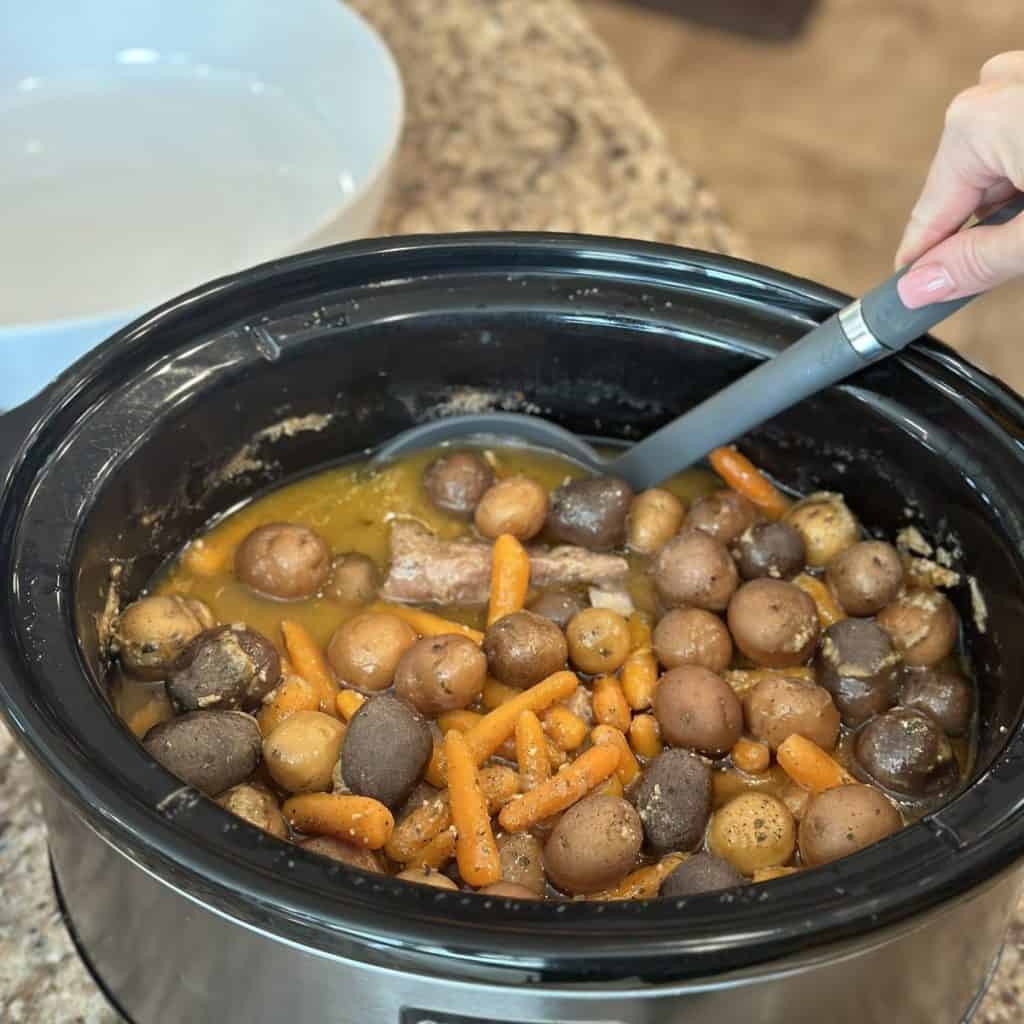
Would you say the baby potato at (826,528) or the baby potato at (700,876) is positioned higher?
the baby potato at (826,528)

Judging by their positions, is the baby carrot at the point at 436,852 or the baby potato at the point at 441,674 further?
the baby potato at the point at 441,674

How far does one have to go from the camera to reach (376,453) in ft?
4.62

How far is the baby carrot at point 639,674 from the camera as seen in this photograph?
119 cm

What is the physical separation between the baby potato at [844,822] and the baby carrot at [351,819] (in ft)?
1.05

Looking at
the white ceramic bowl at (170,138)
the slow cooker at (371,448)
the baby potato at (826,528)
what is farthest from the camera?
the white ceramic bowl at (170,138)

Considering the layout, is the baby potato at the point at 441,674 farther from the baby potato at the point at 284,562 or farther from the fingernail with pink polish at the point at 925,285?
the fingernail with pink polish at the point at 925,285

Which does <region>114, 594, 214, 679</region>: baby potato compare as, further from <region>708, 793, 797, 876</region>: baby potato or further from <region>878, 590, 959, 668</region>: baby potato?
<region>878, 590, 959, 668</region>: baby potato

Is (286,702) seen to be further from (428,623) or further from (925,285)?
(925,285)

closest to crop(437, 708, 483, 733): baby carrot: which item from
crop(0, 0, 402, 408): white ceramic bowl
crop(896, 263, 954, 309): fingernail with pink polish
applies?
crop(896, 263, 954, 309): fingernail with pink polish

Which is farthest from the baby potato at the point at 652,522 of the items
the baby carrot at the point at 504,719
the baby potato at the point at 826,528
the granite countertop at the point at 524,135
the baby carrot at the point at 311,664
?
the granite countertop at the point at 524,135

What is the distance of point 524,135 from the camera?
6.50ft

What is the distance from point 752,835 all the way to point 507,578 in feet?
1.10

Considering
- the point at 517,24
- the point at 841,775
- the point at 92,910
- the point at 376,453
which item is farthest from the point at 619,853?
the point at 517,24

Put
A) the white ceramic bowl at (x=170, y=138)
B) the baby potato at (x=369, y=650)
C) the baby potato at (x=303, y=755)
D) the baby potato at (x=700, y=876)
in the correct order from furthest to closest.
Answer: the white ceramic bowl at (x=170, y=138) → the baby potato at (x=369, y=650) → the baby potato at (x=303, y=755) → the baby potato at (x=700, y=876)
